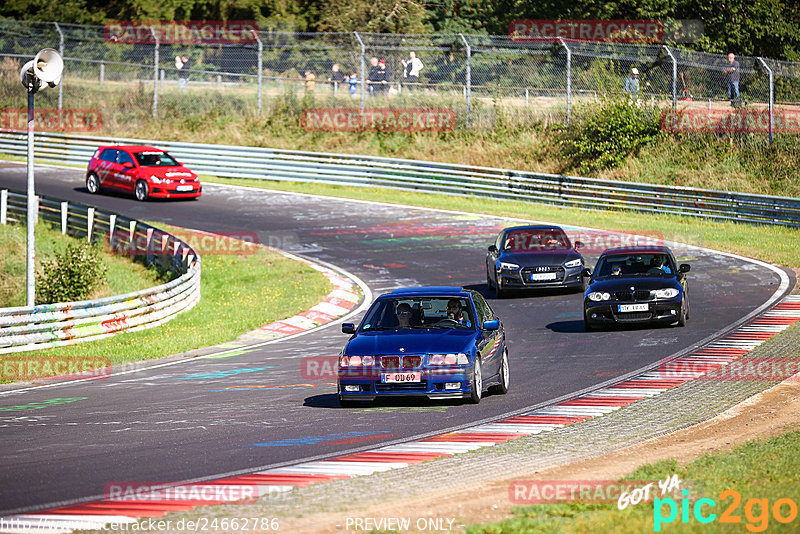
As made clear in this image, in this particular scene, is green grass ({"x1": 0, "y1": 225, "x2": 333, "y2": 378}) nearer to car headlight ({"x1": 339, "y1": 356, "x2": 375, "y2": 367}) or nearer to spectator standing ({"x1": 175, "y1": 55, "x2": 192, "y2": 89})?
car headlight ({"x1": 339, "y1": 356, "x2": 375, "y2": 367})

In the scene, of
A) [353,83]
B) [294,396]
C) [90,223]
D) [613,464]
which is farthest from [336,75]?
[613,464]

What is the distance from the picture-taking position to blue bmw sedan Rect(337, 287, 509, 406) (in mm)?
12219

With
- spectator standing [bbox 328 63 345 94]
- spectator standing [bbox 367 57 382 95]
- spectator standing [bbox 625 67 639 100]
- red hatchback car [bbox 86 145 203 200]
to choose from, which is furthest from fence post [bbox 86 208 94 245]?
spectator standing [bbox 625 67 639 100]

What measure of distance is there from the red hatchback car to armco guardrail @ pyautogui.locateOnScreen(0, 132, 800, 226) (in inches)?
154

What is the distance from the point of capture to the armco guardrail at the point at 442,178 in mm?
31828

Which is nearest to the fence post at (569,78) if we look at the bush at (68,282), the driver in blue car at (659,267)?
the driver in blue car at (659,267)

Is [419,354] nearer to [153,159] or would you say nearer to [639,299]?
[639,299]

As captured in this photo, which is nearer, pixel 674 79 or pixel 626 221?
pixel 626 221

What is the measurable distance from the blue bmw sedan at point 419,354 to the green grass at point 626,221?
14984mm

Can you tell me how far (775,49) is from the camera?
44.1 metres

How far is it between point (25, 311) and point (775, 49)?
35057mm

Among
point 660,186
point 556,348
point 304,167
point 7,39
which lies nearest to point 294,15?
point 7,39

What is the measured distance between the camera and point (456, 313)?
13.3m

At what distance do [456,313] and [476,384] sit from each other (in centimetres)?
117
